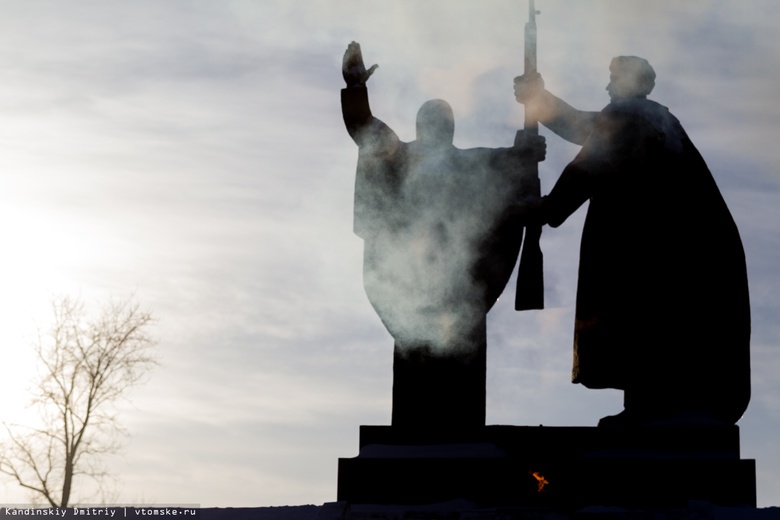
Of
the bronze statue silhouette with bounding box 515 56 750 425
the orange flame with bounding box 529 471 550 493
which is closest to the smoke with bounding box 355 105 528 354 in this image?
the bronze statue silhouette with bounding box 515 56 750 425

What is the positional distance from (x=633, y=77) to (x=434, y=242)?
2.30 m

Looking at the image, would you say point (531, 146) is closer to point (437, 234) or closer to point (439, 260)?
point (437, 234)

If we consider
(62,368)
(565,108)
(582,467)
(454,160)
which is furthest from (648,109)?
(62,368)

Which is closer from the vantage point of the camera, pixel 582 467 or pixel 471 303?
pixel 582 467

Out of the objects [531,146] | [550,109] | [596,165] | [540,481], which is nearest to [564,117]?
[550,109]

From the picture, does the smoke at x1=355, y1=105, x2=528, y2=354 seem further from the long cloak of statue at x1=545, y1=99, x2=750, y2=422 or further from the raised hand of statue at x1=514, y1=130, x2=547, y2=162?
the long cloak of statue at x1=545, y1=99, x2=750, y2=422

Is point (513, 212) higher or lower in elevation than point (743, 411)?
higher

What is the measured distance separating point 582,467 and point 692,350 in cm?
142

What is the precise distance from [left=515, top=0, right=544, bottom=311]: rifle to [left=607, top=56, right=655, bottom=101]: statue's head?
0.79 metres

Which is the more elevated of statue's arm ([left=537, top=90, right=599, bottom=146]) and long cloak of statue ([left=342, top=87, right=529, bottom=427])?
statue's arm ([left=537, top=90, right=599, bottom=146])

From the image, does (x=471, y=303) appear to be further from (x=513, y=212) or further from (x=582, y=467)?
(x=582, y=467)

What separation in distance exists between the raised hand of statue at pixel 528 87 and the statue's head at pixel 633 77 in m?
0.70

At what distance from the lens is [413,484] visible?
51.6 ft

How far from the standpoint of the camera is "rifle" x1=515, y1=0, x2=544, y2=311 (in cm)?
1627
